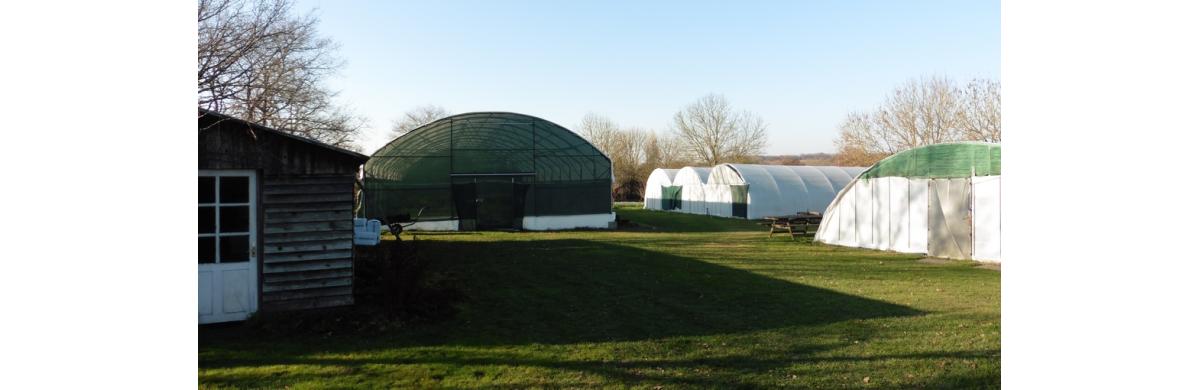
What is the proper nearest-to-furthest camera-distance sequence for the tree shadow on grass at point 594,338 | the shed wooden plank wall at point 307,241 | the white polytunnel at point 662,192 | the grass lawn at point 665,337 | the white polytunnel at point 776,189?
the grass lawn at point 665,337, the tree shadow on grass at point 594,338, the shed wooden plank wall at point 307,241, the white polytunnel at point 776,189, the white polytunnel at point 662,192

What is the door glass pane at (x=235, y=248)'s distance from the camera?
8.41 metres

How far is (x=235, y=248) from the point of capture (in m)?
8.48

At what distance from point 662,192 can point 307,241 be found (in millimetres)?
39775

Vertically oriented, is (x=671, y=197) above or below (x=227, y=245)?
above

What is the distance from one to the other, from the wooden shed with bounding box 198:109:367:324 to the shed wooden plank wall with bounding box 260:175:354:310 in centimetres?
1

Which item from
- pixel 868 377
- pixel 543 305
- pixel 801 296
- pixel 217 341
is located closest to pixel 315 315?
pixel 217 341

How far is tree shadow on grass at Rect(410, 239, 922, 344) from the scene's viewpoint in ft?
27.4

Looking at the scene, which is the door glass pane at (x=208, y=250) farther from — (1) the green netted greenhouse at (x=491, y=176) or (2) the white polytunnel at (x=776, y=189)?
(2) the white polytunnel at (x=776, y=189)

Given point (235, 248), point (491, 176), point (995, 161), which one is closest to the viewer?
point (235, 248)

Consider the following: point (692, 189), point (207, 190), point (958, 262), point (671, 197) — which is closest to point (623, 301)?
point (207, 190)

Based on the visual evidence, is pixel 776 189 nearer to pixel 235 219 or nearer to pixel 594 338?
pixel 594 338

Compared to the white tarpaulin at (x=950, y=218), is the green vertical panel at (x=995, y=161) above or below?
above

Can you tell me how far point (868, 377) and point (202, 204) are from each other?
775 cm

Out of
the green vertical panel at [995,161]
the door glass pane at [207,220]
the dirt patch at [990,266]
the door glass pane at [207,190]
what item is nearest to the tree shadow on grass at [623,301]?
the door glass pane at [207,220]
